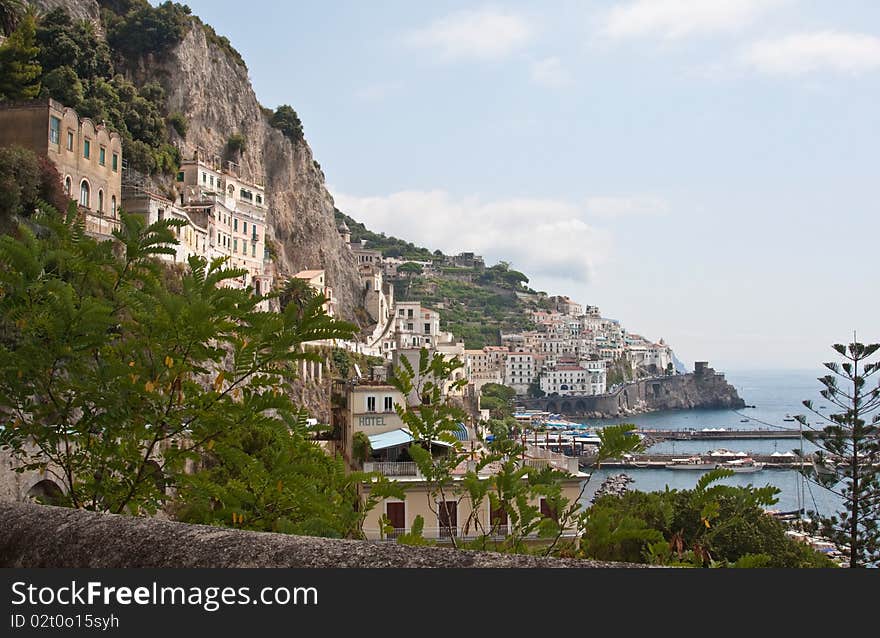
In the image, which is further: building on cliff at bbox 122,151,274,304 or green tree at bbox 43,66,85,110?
green tree at bbox 43,66,85,110

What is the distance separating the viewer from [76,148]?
32.1 meters

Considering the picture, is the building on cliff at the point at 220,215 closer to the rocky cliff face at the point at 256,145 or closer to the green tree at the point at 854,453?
the rocky cliff face at the point at 256,145

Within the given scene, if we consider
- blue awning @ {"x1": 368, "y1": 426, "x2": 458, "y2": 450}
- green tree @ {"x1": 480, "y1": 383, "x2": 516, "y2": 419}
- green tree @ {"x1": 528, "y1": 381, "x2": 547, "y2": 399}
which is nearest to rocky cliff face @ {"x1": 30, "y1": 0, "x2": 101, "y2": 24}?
blue awning @ {"x1": 368, "y1": 426, "x2": 458, "y2": 450}

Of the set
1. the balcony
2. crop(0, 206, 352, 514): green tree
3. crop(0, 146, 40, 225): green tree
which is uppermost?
crop(0, 146, 40, 225): green tree

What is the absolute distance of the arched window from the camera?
107ft

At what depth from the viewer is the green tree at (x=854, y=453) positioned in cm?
2362

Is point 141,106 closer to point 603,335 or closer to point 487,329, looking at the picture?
point 487,329

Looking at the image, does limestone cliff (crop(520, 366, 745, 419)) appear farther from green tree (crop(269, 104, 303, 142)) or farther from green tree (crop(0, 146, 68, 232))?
green tree (crop(0, 146, 68, 232))

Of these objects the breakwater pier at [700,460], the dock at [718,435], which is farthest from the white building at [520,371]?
the breakwater pier at [700,460]

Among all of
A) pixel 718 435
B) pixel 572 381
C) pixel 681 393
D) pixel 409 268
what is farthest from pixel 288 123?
pixel 681 393

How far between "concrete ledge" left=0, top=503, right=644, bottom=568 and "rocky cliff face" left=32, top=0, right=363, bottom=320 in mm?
56259

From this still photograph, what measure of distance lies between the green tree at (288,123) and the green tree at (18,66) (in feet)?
126

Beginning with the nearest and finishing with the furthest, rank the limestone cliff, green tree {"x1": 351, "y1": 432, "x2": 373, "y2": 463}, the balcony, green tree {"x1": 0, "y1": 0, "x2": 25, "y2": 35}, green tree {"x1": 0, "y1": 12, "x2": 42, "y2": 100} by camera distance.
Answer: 1. the balcony
2. green tree {"x1": 351, "y1": 432, "x2": 373, "y2": 463}
3. green tree {"x1": 0, "y1": 12, "x2": 42, "y2": 100}
4. green tree {"x1": 0, "y1": 0, "x2": 25, "y2": 35}
5. the limestone cliff

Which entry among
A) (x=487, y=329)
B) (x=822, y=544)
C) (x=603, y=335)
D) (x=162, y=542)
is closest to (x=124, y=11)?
(x=822, y=544)
